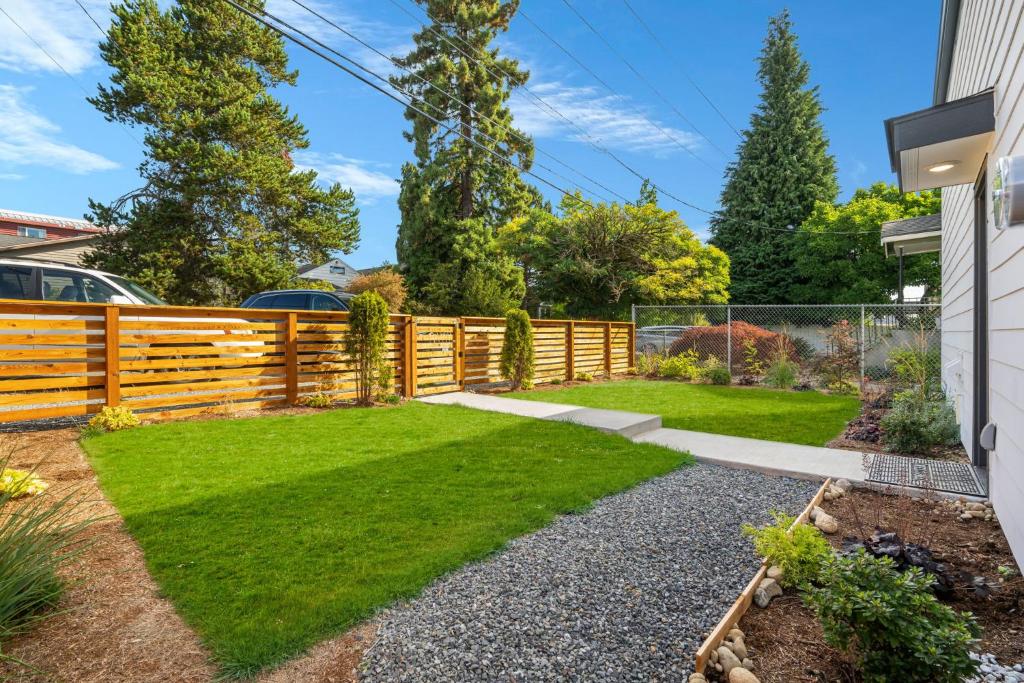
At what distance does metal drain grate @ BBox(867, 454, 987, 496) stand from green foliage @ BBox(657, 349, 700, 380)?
7779mm

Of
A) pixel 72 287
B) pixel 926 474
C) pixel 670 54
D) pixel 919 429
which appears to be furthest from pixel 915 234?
pixel 72 287

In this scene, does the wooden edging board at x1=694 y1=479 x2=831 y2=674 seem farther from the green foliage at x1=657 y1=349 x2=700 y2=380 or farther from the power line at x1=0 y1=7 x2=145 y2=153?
the power line at x1=0 y1=7 x2=145 y2=153

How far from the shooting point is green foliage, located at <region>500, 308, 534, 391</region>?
412 inches

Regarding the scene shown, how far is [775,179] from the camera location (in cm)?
2811

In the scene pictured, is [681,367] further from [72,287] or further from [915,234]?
[72,287]

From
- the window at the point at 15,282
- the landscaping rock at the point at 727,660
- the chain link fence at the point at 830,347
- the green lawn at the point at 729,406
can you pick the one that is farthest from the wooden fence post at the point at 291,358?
the chain link fence at the point at 830,347

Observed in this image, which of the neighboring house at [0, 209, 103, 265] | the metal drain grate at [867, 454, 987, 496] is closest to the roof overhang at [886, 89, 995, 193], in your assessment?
the metal drain grate at [867, 454, 987, 496]

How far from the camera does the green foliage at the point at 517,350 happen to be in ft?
34.4

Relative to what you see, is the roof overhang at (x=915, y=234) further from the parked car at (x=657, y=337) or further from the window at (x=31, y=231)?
the window at (x=31, y=231)

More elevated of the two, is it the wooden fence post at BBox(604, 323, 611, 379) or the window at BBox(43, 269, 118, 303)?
the window at BBox(43, 269, 118, 303)

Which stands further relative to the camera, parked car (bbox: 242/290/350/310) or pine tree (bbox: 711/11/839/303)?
pine tree (bbox: 711/11/839/303)

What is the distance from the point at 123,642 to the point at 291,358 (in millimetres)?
5750

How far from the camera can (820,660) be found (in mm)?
1944

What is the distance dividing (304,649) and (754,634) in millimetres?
1819
